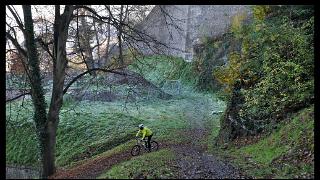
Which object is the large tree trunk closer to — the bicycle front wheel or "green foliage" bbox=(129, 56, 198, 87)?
the bicycle front wheel

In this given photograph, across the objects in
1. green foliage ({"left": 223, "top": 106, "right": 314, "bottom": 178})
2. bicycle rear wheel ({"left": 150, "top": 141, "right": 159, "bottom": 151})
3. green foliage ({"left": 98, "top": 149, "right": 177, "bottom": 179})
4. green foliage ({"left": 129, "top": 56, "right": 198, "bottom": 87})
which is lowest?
bicycle rear wheel ({"left": 150, "top": 141, "right": 159, "bottom": 151})

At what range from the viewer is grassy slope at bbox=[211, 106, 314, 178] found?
1223 centimetres

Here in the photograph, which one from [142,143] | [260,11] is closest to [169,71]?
[142,143]

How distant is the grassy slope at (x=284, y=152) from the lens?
12234 mm

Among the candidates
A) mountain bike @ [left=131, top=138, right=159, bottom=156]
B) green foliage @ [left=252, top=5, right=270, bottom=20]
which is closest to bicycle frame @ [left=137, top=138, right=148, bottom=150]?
mountain bike @ [left=131, top=138, right=159, bottom=156]

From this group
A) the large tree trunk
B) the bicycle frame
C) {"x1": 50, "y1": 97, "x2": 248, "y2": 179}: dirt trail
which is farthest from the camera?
the bicycle frame

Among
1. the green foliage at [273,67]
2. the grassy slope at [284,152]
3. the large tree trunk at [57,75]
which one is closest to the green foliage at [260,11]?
the green foliage at [273,67]

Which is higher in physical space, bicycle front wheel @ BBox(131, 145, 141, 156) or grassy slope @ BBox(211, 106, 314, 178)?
grassy slope @ BBox(211, 106, 314, 178)

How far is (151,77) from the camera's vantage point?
38.3 m

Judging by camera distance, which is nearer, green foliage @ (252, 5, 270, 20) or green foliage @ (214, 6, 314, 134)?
green foliage @ (214, 6, 314, 134)

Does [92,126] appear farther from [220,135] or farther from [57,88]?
[57,88]

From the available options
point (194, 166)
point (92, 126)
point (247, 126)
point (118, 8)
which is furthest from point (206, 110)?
point (194, 166)

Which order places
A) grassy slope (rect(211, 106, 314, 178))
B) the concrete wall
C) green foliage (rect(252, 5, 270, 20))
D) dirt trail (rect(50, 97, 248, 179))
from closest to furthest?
grassy slope (rect(211, 106, 314, 178)) → dirt trail (rect(50, 97, 248, 179)) → green foliage (rect(252, 5, 270, 20)) → the concrete wall

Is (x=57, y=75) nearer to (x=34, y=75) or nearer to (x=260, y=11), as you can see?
(x=34, y=75)
